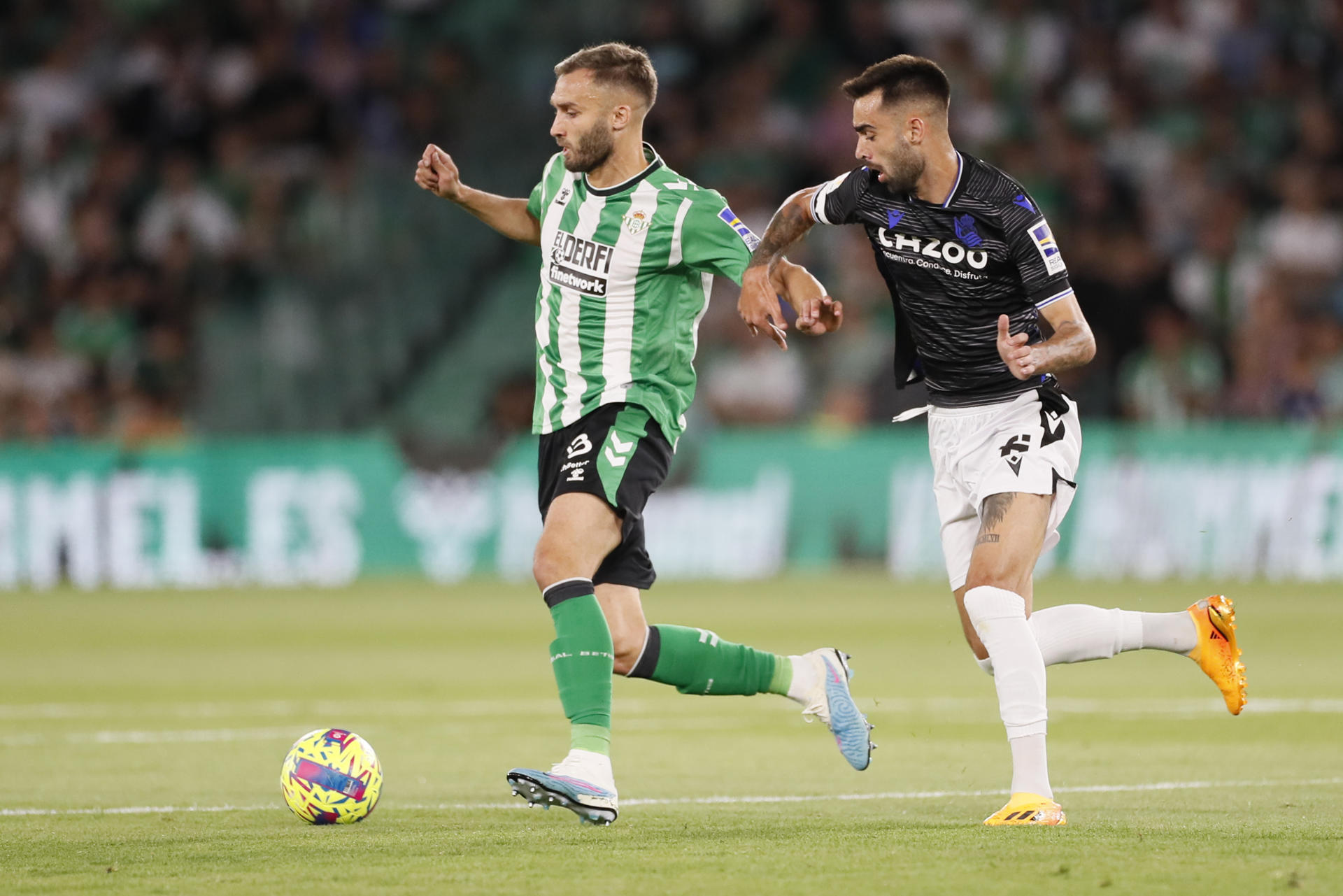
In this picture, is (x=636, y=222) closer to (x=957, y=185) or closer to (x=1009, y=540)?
(x=957, y=185)

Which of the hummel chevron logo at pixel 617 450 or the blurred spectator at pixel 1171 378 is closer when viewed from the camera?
the hummel chevron logo at pixel 617 450

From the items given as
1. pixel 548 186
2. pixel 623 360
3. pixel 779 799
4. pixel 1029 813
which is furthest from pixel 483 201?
pixel 1029 813

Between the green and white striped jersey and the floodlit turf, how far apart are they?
1.45m

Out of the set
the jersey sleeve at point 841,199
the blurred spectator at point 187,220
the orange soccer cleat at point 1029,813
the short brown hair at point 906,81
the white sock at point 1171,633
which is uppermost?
the blurred spectator at point 187,220

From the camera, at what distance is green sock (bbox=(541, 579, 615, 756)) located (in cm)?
644

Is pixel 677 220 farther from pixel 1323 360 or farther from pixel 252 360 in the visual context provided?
pixel 252 360

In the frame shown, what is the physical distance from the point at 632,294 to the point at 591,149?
0.53 m

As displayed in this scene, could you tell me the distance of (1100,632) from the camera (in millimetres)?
6777

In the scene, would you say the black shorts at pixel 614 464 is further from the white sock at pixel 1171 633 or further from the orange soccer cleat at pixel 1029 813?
the white sock at pixel 1171 633

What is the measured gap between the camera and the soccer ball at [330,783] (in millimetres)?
6352

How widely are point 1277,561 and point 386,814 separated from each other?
40.9ft

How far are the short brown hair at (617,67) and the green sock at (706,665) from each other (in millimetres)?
1903

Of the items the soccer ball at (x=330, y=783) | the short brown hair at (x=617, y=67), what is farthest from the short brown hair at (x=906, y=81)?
the soccer ball at (x=330, y=783)

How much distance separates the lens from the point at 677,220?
6.92 m
